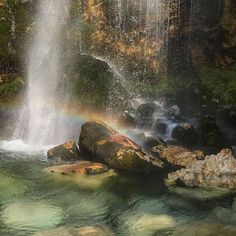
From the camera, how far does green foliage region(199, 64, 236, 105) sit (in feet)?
72.1

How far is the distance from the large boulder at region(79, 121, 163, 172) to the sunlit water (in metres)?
0.48

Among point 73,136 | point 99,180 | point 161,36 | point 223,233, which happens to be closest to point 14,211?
point 99,180

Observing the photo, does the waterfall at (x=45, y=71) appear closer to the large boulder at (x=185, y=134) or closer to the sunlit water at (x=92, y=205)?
the sunlit water at (x=92, y=205)

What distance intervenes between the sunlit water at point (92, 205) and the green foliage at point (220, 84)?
27.9ft

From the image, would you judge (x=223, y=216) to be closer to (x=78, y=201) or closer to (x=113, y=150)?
(x=78, y=201)

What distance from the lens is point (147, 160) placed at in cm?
1583

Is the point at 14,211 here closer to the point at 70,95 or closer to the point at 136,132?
the point at 136,132

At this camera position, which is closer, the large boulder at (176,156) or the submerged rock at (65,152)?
the large boulder at (176,156)

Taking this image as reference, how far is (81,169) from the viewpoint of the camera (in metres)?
15.4

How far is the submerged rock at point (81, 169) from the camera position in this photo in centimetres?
1529

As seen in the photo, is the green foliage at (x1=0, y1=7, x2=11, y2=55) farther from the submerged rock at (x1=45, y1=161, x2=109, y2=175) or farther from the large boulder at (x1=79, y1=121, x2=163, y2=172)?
the submerged rock at (x1=45, y1=161, x2=109, y2=175)

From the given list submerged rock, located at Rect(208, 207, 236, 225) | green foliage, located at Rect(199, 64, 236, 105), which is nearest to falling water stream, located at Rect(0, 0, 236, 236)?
submerged rock, located at Rect(208, 207, 236, 225)

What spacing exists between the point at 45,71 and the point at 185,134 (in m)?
8.05

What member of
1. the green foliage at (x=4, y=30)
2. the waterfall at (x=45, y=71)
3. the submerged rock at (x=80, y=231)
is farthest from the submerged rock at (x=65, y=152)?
the green foliage at (x=4, y=30)
